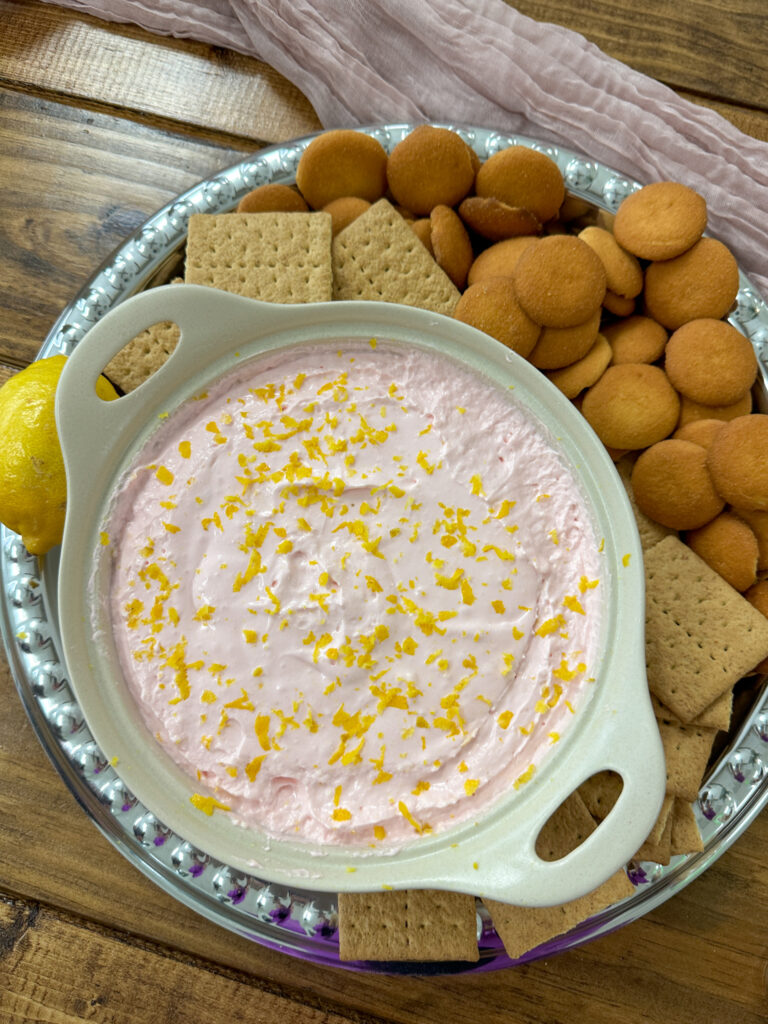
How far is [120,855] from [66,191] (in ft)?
3.78

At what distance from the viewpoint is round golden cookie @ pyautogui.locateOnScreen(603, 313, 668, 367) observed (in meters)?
1.28

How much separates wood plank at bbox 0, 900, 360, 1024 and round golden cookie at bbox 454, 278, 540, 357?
1096 mm

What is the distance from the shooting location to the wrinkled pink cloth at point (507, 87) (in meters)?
1.40

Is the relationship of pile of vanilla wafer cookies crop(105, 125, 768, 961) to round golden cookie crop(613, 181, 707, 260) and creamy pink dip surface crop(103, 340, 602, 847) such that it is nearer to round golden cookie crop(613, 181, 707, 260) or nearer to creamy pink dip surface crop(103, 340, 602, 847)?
round golden cookie crop(613, 181, 707, 260)

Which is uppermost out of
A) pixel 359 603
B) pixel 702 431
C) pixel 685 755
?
pixel 702 431

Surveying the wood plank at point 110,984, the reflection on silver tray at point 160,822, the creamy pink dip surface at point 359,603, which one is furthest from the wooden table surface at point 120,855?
the creamy pink dip surface at point 359,603

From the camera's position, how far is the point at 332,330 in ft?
3.73

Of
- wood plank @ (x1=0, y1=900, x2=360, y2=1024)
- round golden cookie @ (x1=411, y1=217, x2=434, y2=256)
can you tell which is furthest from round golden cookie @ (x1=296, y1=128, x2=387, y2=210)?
wood plank @ (x1=0, y1=900, x2=360, y2=1024)

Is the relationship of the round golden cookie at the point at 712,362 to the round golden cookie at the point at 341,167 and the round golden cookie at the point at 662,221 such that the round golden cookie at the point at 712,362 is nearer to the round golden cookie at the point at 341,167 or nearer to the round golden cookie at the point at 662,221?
A: the round golden cookie at the point at 662,221

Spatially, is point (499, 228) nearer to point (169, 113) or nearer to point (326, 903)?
point (169, 113)

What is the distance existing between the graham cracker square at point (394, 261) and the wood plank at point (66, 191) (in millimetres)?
344

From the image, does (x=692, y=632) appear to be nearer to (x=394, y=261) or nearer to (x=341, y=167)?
(x=394, y=261)

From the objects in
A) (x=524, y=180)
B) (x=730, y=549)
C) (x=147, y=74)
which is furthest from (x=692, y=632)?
(x=147, y=74)

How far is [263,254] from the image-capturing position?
4.21ft
